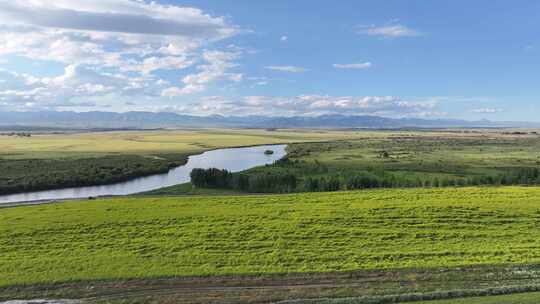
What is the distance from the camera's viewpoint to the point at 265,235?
35812 millimetres

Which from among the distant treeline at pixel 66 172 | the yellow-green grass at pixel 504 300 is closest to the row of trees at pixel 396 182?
the distant treeline at pixel 66 172

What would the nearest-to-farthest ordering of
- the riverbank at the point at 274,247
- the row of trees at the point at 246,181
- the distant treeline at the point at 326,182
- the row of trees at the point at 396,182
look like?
the riverbank at the point at 274,247 < the row of trees at the point at 396,182 < the distant treeline at the point at 326,182 < the row of trees at the point at 246,181

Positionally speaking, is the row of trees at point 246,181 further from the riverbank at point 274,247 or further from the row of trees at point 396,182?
the riverbank at point 274,247

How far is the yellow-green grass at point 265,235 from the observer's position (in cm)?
2961

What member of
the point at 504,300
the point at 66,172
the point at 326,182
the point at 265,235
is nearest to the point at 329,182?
the point at 326,182

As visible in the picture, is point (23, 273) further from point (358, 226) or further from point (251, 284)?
point (358, 226)

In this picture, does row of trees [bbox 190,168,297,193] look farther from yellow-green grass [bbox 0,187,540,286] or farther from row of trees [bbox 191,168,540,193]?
yellow-green grass [bbox 0,187,540,286]

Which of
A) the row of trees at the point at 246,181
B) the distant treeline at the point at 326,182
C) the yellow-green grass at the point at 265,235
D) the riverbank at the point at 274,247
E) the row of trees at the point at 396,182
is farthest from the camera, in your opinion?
the row of trees at the point at 246,181

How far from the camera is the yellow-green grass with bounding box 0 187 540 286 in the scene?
29.6 metres

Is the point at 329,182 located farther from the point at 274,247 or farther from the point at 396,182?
the point at 274,247

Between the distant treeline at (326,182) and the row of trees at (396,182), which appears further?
the distant treeline at (326,182)

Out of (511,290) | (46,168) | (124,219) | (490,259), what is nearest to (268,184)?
(124,219)

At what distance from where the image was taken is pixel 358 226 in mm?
38000

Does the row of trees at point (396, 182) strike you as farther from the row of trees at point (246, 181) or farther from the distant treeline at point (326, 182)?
the row of trees at point (246, 181)
